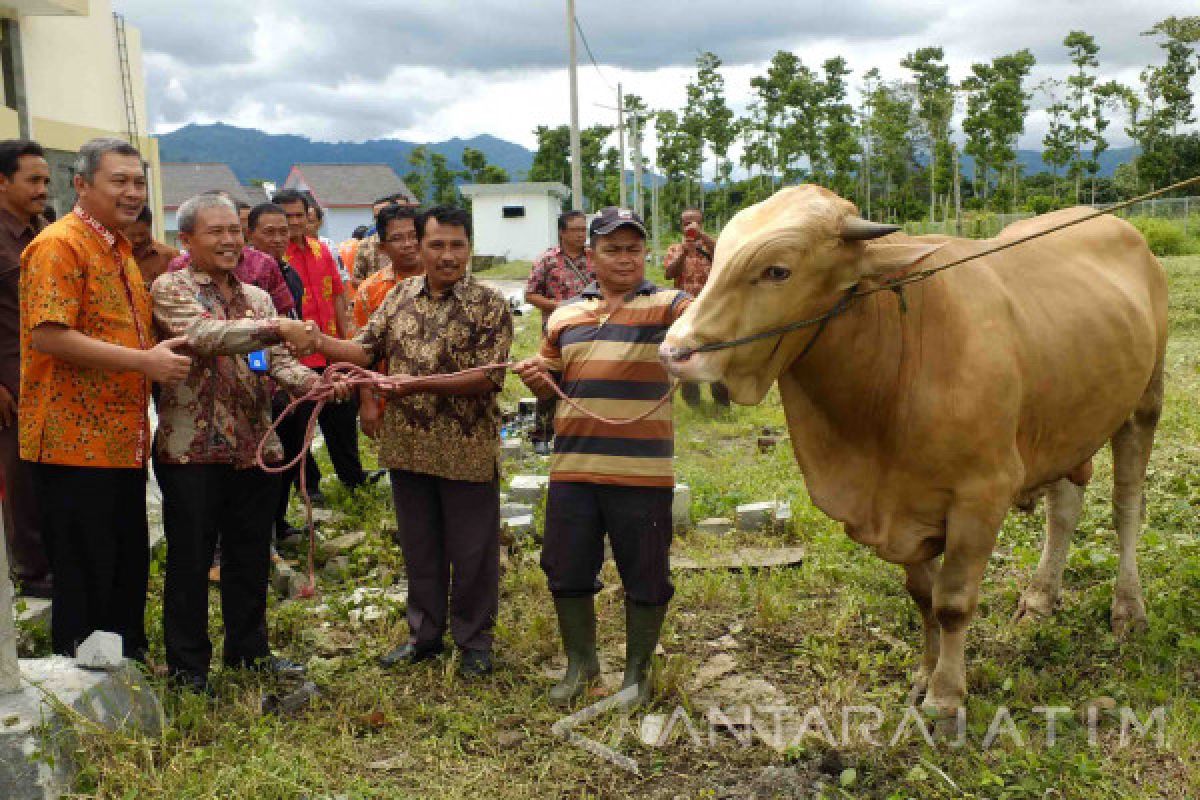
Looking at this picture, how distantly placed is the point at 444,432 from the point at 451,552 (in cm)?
54

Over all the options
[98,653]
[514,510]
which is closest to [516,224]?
[514,510]

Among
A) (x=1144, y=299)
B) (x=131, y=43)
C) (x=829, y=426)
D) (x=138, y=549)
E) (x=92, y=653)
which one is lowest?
(x=92, y=653)

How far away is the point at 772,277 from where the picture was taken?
10.6ft

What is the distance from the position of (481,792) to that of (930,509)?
1.85 meters

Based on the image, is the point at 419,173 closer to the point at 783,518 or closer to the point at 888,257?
the point at 783,518

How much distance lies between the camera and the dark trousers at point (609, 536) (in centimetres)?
398

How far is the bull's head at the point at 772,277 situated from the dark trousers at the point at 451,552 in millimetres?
1518

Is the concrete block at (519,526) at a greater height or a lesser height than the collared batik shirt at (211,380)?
lesser

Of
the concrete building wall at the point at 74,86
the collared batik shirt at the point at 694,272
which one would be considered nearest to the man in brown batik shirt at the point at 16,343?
the collared batik shirt at the point at 694,272

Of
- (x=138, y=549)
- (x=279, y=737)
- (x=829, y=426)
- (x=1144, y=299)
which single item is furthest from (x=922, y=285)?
(x=138, y=549)

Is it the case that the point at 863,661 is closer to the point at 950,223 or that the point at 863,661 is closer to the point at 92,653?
the point at 92,653

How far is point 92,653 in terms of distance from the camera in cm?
360

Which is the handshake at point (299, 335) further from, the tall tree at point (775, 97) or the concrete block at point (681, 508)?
the tall tree at point (775, 97)

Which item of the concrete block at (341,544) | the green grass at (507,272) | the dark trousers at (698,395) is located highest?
the green grass at (507,272)
